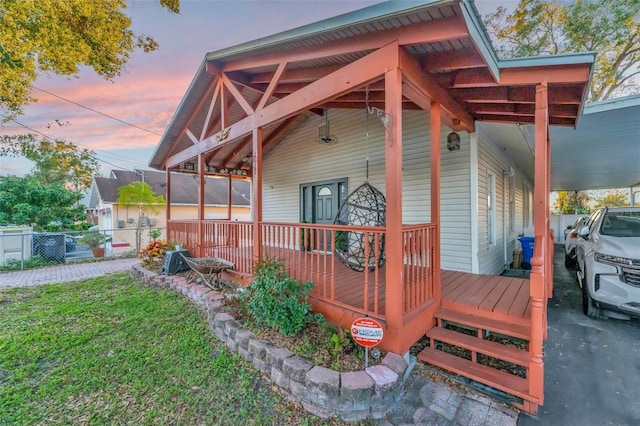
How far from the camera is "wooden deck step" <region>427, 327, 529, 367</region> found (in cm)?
246

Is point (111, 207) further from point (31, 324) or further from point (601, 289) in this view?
point (601, 289)

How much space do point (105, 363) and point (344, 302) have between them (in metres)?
2.94

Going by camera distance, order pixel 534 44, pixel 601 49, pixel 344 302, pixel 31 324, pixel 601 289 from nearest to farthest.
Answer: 1. pixel 344 302
2. pixel 601 289
3. pixel 31 324
4. pixel 601 49
5. pixel 534 44

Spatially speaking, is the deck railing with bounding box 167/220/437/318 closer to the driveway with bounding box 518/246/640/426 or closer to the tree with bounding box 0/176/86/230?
the driveway with bounding box 518/246/640/426

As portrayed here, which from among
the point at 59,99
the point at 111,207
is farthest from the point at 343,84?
the point at 111,207

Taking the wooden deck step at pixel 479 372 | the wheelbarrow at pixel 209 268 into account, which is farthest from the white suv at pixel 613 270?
the wheelbarrow at pixel 209 268

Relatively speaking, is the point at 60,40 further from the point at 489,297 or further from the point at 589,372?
the point at 589,372

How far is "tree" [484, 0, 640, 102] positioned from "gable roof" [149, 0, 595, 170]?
10907 millimetres

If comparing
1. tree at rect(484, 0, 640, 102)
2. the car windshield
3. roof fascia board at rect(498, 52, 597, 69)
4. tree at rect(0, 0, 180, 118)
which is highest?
tree at rect(484, 0, 640, 102)

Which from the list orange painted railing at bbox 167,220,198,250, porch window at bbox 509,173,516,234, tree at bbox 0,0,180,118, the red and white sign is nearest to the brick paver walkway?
orange painted railing at bbox 167,220,198,250

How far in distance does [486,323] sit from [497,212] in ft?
14.2

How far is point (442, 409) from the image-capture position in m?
2.28

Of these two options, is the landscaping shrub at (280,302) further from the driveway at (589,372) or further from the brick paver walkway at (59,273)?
the brick paver walkway at (59,273)

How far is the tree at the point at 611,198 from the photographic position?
22594mm
